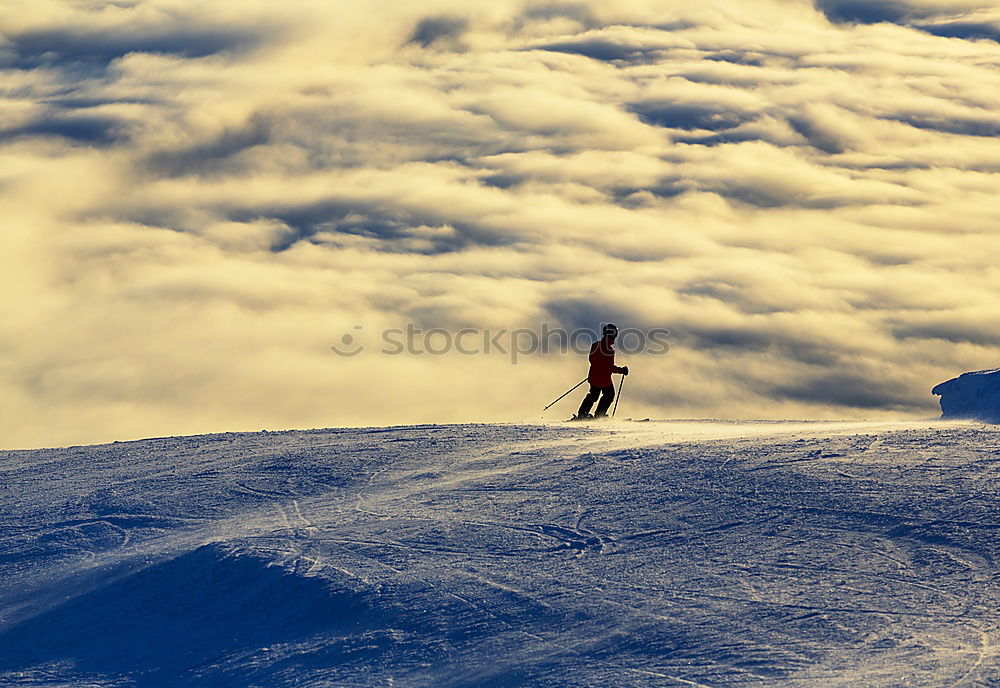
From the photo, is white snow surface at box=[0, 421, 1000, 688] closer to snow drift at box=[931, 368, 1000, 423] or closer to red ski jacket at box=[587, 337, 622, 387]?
snow drift at box=[931, 368, 1000, 423]

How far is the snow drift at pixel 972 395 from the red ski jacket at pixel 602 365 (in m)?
3.87

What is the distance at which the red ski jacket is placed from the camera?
1359cm

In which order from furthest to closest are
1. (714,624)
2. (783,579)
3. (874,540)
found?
(874,540) < (783,579) < (714,624)

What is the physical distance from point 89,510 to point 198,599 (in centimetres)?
276

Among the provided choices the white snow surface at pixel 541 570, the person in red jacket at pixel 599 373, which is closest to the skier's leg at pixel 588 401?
the person in red jacket at pixel 599 373

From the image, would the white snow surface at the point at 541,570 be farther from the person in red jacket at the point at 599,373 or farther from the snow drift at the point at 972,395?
the person in red jacket at the point at 599,373

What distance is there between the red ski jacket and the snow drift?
3.87m

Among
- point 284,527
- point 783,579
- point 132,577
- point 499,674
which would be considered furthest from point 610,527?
point 132,577

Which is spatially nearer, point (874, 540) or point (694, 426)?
point (874, 540)

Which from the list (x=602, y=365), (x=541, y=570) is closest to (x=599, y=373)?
(x=602, y=365)

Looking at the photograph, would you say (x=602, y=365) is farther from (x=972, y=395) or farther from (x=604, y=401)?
(x=972, y=395)

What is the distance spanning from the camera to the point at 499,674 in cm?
548

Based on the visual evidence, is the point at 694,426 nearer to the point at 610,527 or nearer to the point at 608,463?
the point at 608,463

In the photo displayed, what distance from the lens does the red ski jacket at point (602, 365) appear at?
535 inches
